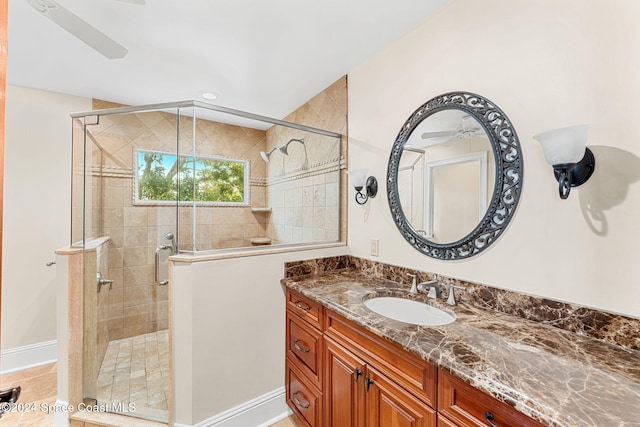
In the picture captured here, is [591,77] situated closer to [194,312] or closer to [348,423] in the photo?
[348,423]

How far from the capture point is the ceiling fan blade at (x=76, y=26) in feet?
4.13

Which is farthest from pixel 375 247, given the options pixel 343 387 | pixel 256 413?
pixel 256 413

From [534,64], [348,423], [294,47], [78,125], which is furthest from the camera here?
[78,125]

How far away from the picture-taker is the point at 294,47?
1.93m

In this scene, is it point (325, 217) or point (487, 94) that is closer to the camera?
point (487, 94)

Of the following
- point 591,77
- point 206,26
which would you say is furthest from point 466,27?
point 206,26

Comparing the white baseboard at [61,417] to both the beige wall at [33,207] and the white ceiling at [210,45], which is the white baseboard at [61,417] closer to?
the beige wall at [33,207]

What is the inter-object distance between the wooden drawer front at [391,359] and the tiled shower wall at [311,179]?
104 centimetres

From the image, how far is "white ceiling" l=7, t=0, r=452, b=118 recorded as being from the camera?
158 cm

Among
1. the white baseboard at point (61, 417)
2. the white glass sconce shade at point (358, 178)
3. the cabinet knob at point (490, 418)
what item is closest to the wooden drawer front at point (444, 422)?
the cabinet knob at point (490, 418)

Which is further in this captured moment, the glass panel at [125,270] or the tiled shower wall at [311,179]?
the tiled shower wall at [311,179]

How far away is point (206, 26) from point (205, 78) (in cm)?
70

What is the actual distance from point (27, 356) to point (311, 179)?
9.80 feet

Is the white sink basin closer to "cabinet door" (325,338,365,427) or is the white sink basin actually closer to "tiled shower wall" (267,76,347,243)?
"cabinet door" (325,338,365,427)
